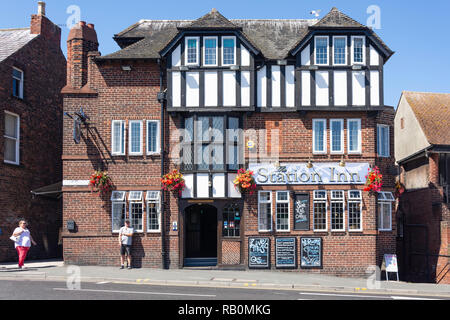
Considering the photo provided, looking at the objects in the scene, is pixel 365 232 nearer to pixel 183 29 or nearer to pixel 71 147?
pixel 183 29

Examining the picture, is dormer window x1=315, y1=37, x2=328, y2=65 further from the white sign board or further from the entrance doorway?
the entrance doorway

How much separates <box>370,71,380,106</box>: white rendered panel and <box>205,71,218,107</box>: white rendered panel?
254 inches

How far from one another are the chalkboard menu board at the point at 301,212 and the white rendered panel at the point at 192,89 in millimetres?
5800

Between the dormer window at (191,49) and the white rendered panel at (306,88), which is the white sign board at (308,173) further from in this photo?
the dormer window at (191,49)

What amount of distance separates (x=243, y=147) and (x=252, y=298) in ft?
27.7

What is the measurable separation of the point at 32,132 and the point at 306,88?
1326 cm

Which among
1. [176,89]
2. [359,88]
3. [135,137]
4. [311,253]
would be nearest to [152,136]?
[135,137]

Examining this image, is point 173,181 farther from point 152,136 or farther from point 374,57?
point 374,57

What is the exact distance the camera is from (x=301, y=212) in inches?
819

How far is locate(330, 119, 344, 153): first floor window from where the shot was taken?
21.1 meters

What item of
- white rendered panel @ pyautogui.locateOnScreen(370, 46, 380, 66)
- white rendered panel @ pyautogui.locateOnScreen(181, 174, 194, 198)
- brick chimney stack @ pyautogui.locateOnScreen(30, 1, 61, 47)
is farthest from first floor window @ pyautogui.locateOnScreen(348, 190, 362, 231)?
brick chimney stack @ pyautogui.locateOnScreen(30, 1, 61, 47)

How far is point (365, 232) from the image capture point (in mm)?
20594

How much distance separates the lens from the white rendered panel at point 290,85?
68.7ft

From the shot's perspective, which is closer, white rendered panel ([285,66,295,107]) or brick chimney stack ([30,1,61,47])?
white rendered panel ([285,66,295,107])
